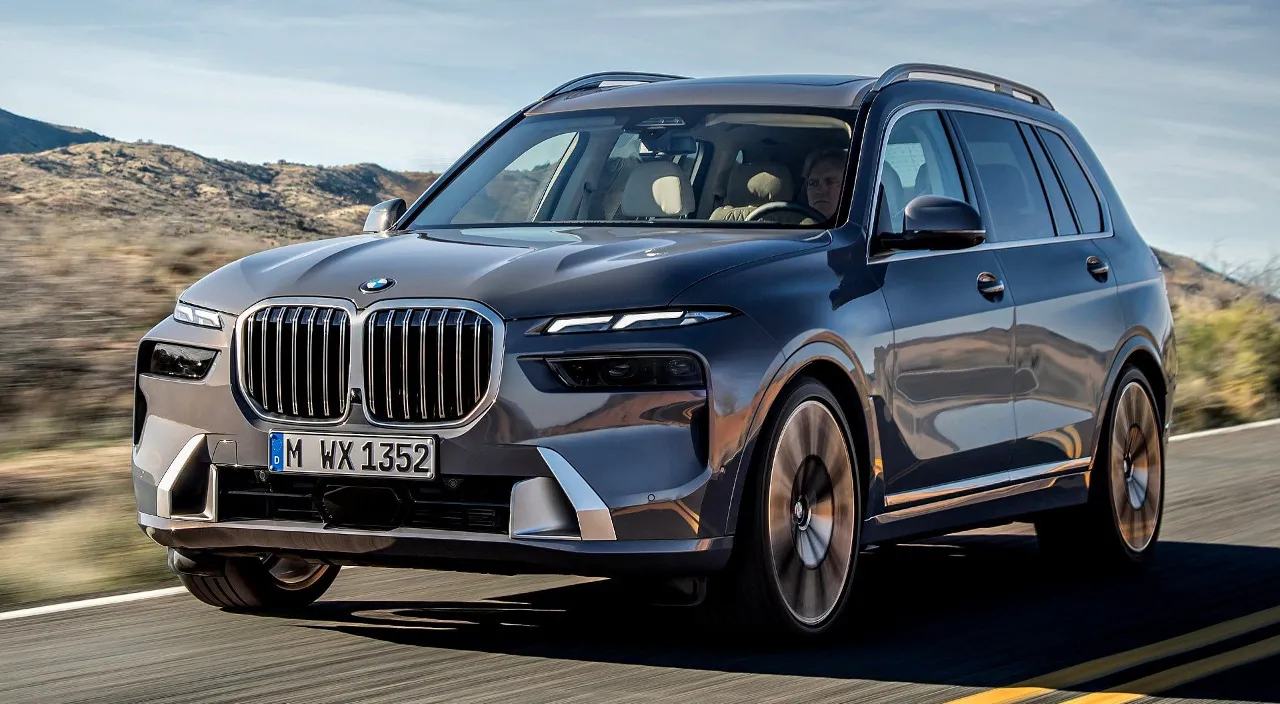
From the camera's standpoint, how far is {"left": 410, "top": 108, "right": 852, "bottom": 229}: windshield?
7.21 m

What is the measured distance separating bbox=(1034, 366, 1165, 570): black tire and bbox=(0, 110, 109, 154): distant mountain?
111325mm

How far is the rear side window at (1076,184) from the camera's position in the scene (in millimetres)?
8922

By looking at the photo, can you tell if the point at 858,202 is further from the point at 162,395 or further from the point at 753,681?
the point at 162,395

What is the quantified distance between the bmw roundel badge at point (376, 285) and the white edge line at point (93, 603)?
2.01m

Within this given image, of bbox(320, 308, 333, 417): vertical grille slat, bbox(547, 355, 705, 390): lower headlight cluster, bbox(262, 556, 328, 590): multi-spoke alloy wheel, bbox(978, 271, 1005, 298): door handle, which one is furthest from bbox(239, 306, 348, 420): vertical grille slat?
bbox(978, 271, 1005, 298): door handle

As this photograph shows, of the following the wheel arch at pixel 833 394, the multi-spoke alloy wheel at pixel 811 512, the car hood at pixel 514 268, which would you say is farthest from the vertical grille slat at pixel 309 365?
the multi-spoke alloy wheel at pixel 811 512

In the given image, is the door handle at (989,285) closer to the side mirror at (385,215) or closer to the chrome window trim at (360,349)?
the side mirror at (385,215)

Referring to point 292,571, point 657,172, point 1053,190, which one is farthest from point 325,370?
point 1053,190

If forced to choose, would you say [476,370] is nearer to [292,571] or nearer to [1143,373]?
[292,571]

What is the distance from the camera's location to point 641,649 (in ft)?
20.5

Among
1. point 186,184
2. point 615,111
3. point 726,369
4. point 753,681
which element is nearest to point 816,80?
point 615,111

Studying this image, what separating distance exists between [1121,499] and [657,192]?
2.88 m

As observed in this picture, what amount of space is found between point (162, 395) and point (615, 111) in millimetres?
2560

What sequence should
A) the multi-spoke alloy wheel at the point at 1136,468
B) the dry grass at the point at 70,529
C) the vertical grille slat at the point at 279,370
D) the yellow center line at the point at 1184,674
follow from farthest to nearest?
1. the multi-spoke alloy wheel at the point at 1136,468
2. the dry grass at the point at 70,529
3. the vertical grille slat at the point at 279,370
4. the yellow center line at the point at 1184,674
